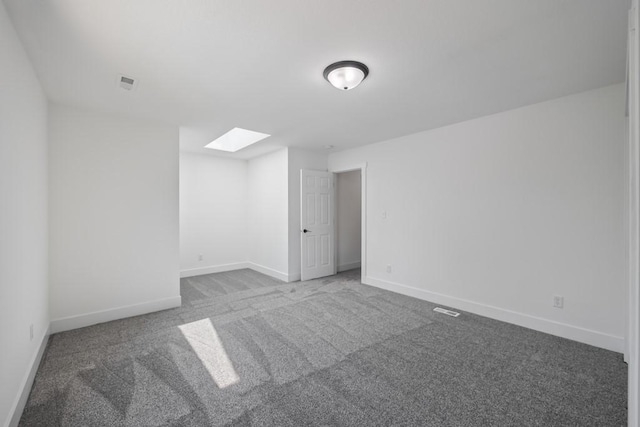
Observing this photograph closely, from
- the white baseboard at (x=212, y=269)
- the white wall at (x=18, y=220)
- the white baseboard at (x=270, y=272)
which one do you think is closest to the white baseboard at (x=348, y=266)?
the white baseboard at (x=270, y=272)

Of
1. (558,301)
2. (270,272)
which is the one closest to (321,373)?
(558,301)

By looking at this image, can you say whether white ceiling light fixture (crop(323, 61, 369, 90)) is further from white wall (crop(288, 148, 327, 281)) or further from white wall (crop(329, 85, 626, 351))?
white wall (crop(288, 148, 327, 281))

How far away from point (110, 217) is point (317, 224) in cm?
317

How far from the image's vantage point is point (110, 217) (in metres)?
3.37

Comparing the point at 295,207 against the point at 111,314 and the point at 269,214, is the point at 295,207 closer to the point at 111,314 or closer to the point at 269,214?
the point at 269,214

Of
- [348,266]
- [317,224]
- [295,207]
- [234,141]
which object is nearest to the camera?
[295,207]

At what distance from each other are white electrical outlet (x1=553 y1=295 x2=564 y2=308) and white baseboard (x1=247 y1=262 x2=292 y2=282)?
3.65 m

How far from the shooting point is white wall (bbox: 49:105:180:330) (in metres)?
3.10

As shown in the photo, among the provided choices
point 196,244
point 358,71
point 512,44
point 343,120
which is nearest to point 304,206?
point 343,120

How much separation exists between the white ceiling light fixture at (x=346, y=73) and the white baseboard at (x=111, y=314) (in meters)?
3.35

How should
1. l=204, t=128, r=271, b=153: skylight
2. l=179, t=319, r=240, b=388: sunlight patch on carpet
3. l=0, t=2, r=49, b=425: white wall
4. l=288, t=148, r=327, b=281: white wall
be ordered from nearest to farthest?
l=0, t=2, r=49, b=425: white wall < l=179, t=319, r=240, b=388: sunlight patch on carpet < l=204, t=128, r=271, b=153: skylight < l=288, t=148, r=327, b=281: white wall

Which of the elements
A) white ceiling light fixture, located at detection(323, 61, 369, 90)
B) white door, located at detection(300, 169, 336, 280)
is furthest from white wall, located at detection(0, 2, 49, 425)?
white door, located at detection(300, 169, 336, 280)

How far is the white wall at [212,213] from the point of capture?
18.2 ft

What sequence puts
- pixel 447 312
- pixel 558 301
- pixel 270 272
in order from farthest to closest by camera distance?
pixel 270 272
pixel 447 312
pixel 558 301
